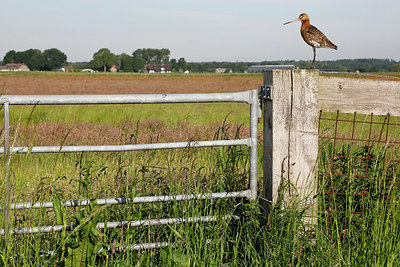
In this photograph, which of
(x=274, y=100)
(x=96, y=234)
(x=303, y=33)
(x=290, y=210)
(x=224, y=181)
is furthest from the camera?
(x=303, y=33)

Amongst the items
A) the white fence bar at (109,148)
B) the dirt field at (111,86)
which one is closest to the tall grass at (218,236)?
the white fence bar at (109,148)

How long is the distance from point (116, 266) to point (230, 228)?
0.96m

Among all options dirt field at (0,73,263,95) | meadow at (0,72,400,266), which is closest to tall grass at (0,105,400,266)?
meadow at (0,72,400,266)

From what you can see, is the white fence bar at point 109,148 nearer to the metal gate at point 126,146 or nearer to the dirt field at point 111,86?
the metal gate at point 126,146

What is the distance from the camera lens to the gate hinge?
3.20 m

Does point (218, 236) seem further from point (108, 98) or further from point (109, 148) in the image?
point (108, 98)

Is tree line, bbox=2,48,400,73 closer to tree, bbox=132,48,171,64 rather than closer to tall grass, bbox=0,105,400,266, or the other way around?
tree, bbox=132,48,171,64

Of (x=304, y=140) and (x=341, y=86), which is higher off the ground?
(x=341, y=86)

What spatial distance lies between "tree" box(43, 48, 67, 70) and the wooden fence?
161793 mm

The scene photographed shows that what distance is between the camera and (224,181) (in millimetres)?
3510

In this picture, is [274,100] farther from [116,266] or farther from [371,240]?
[116,266]

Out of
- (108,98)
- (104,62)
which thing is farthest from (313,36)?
(104,62)

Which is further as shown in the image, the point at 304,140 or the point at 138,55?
the point at 138,55

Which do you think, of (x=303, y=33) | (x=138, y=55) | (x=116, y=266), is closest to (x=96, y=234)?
(x=116, y=266)
